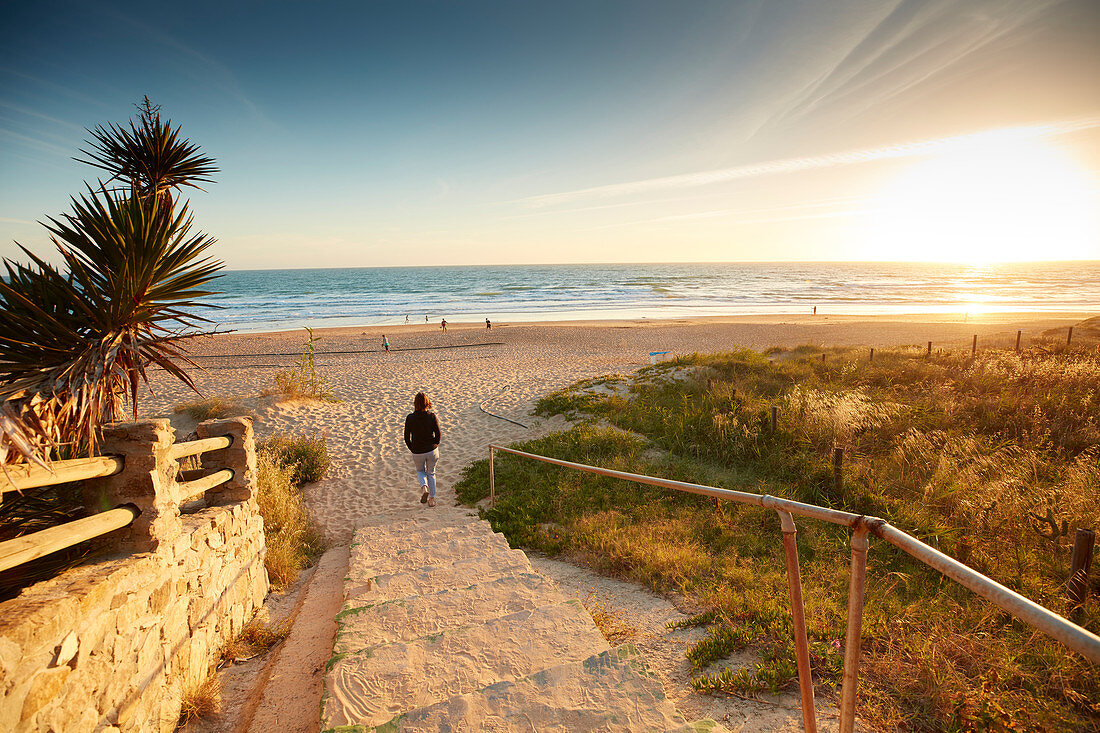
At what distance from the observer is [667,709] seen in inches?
97.7

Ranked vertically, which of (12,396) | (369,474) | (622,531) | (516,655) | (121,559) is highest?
(12,396)

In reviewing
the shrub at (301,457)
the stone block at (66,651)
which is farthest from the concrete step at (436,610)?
the shrub at (301,457)

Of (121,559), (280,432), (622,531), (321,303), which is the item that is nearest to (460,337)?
(280,432)

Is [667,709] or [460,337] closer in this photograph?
[667,709]

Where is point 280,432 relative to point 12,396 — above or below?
below

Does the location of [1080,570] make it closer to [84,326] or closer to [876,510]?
[876,510]

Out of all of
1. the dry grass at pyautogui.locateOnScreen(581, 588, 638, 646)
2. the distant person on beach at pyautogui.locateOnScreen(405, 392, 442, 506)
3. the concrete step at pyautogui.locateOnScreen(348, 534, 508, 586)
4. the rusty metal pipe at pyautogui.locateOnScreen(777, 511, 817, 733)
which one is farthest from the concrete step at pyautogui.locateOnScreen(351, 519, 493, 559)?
the rusty metal pipe at pyautogui.locateOnScreen(777, 511, 817, 733)

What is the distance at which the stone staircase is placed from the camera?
96.6 inches

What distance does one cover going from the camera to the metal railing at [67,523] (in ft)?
7.80

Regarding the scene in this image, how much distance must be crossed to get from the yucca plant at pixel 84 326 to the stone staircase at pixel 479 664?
206 centimetres

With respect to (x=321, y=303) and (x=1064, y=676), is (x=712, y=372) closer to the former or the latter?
(x=1064, y=676)

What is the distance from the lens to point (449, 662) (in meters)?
3.01

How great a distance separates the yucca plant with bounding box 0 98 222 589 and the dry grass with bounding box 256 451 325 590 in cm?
267

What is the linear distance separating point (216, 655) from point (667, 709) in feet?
12.5
